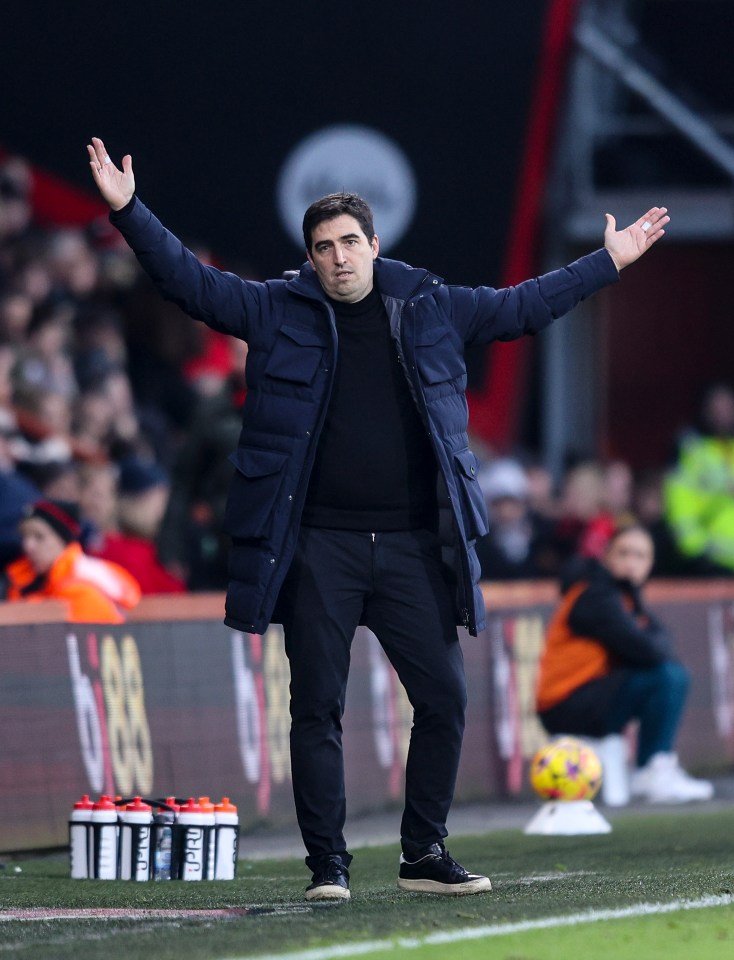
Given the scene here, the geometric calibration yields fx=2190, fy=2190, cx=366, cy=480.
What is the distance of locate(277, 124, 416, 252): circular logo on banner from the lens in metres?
19.3

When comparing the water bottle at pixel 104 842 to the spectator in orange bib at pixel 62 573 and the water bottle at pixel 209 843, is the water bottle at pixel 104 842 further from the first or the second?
the spectator in orange bib at pixel 62 573

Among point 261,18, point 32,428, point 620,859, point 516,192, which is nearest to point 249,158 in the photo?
point 261,18

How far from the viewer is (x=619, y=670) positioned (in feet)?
40.5

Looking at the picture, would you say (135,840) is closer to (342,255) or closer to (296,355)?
(296,355)

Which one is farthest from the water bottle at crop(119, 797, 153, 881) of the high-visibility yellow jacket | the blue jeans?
the high-visibility yellow jacket

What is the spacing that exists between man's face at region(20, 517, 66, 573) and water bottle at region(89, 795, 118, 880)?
7.25 feet

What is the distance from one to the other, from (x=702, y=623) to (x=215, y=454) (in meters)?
4.45

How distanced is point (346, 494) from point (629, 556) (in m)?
5.66

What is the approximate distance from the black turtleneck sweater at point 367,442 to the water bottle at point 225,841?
1711mm

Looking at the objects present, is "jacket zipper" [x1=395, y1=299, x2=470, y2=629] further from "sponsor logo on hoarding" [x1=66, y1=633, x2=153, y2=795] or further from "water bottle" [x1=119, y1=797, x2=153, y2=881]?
"sponsor logo on hoarding" [x1=66, y1=633, x2=153, y2=795]

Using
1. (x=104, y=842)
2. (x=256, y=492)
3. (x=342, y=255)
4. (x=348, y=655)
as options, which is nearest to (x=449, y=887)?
(x=348, y=655)

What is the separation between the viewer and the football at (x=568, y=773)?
10312mm

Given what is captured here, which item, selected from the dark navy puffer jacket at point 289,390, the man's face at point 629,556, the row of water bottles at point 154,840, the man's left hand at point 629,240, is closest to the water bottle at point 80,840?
the row of water bottles at point 154,840

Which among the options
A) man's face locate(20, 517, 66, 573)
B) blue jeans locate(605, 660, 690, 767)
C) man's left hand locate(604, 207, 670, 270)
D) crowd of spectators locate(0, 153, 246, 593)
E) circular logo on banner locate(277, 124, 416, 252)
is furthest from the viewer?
circular logo on banner locate(277, 124, 416, 252)
